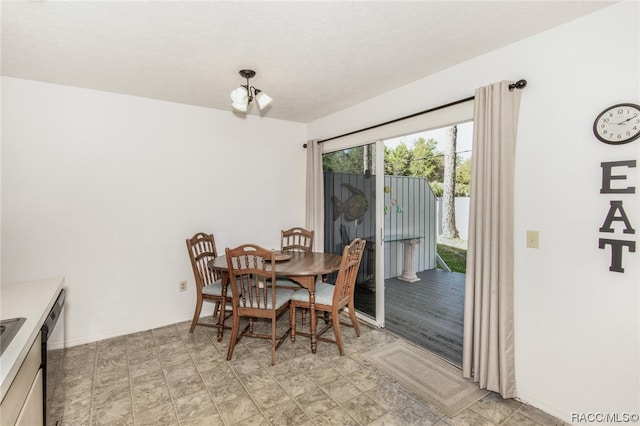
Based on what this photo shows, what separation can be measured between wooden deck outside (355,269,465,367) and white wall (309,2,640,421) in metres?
0.78

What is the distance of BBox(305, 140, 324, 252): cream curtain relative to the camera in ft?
13.3

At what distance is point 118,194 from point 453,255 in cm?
580

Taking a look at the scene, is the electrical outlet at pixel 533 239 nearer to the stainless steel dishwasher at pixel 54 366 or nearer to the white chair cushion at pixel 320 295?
the white chair cushion at pixel 320 295

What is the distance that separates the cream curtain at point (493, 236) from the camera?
2098 millimetres

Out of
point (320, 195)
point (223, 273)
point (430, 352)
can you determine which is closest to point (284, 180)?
point (320, 195)

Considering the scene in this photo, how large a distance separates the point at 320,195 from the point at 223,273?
5.41 feet

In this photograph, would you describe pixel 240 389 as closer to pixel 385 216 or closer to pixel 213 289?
pixel 213 289

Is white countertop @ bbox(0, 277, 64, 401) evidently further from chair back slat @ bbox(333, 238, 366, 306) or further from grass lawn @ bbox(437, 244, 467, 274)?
grass lawn @ bbox(437, 244, 467, 274)

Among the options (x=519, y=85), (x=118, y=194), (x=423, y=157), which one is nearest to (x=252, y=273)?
(x=118, y=194)

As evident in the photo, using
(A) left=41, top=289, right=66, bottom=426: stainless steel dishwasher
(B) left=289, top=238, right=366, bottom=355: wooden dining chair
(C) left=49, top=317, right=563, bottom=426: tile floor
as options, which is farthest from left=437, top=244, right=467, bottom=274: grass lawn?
(A) left=41, top=289, right=66, bottom=426: stainless steel dishwasher

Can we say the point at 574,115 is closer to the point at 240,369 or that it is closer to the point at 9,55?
the point at 240,369

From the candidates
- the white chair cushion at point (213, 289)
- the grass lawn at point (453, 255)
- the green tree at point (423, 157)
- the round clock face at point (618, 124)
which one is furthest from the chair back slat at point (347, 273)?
the grass lawn at point (453, 255)

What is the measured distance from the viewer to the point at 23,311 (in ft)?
4.70

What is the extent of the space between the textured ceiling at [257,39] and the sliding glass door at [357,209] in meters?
0.94
